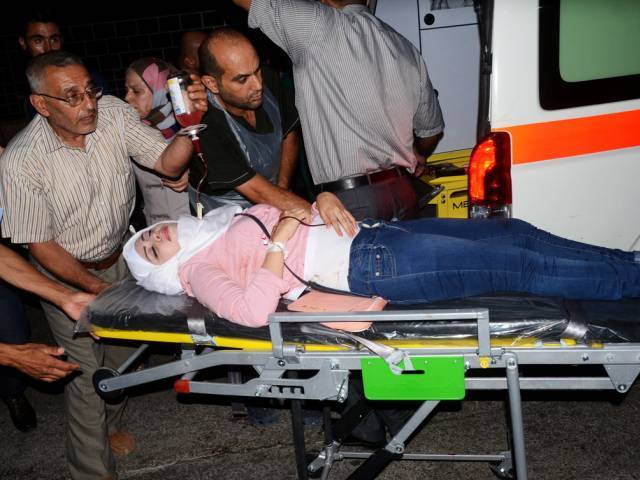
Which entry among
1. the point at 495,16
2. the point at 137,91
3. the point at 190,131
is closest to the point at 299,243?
the point at 190,131

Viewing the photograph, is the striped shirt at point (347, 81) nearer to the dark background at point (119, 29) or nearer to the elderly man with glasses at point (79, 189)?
the elderly man with glasses at point (79, 189)

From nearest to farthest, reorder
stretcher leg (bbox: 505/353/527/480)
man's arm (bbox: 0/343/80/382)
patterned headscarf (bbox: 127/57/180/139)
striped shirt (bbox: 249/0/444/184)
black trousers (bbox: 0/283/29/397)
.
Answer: stretcher leg (bbox: 505/353/527/480) → man's arm (bbox: 0/343/80/382) → striped shirt (bbox: 249/0/444/184) → black trousers (bbox: 0/283/29/397) → patterned headscarf (bbox: 127/57/180/139)

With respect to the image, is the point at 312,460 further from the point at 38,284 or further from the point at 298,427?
the point at 38,284

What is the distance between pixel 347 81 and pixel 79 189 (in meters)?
1.30

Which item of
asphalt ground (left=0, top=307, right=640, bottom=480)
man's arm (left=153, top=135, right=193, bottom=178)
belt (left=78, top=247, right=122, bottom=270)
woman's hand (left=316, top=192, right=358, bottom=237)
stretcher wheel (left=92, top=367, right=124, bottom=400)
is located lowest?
asphalt ground (left=0, top=307, right=640, bottom=480)

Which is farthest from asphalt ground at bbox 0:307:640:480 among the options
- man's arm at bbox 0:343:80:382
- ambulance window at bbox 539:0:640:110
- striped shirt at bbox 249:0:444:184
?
ambulance window at bbox 539:0:640:110

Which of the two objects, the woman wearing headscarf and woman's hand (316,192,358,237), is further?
the woman wearing headscarf

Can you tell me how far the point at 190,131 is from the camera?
9.04 feet

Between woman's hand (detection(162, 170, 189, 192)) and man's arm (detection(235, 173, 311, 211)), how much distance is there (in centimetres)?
38

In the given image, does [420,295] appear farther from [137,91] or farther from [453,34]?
[453,34]

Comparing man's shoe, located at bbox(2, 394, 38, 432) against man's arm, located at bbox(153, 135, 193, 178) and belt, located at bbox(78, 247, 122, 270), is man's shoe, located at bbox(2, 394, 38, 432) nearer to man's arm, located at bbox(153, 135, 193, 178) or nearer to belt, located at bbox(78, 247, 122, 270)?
belt, located at bbox(78, 247, 122, 270)

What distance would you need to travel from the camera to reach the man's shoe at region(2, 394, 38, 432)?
144 inches

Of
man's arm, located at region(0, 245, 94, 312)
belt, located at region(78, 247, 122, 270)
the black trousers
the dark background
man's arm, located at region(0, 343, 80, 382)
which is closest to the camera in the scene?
man's arm, located at region(0, 343, 80, 382)

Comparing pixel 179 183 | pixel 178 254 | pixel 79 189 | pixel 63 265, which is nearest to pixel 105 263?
pixel 63 265
